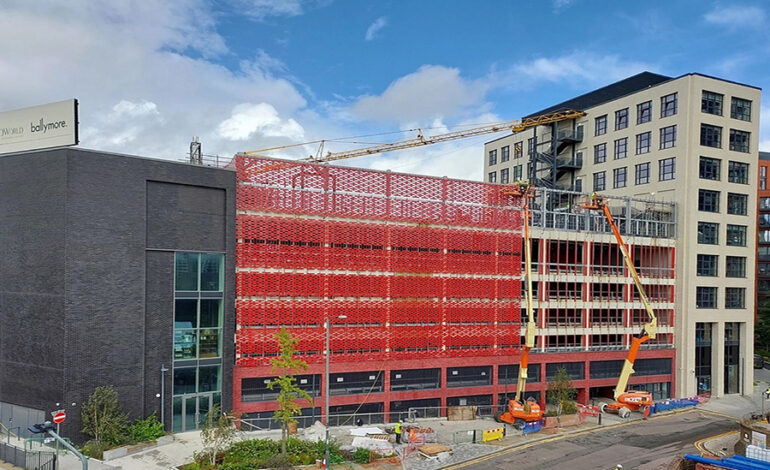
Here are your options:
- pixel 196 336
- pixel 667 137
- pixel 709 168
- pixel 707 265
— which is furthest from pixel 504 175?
pixel 196 336

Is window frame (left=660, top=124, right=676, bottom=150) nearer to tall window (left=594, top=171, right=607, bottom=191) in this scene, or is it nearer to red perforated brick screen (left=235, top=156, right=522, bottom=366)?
tall window (left=594, top=171, right=607, bottom=191)

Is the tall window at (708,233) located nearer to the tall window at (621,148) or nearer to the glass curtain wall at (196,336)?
the tall window at (621,148)

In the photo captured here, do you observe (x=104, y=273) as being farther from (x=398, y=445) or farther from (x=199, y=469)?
(x=398, y=445)

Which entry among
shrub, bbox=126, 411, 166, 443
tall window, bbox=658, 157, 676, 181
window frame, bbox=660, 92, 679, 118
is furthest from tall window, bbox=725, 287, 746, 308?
shrub, bbox=126, 411, 166, 443

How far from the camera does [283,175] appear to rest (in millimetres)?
41250

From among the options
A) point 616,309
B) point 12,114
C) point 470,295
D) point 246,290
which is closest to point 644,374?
point 616,309

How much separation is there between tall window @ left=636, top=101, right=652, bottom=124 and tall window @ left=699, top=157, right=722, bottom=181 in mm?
6667

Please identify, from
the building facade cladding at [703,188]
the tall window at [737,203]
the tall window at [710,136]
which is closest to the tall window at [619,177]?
the building facade cladding at [703,188]

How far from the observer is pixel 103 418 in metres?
34.0

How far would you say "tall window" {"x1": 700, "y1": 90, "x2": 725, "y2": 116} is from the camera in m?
55.1

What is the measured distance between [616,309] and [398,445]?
28.3 metres

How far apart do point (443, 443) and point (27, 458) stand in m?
24.9

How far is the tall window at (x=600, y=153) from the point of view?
62791mm

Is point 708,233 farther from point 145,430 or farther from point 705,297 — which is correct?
point 145,430
